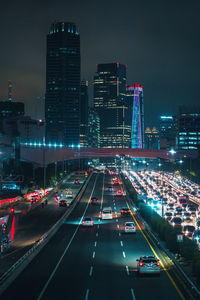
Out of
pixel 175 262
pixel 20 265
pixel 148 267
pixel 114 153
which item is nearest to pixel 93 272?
pixel 148 267

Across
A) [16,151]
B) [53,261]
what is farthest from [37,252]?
[16,151]

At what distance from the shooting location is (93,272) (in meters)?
26.8

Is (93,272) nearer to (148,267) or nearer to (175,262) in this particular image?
(148,267)

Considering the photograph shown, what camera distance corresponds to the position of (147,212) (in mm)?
53656

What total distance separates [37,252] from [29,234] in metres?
13.3

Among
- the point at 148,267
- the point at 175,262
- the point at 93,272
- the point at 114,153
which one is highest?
the point at 114,153

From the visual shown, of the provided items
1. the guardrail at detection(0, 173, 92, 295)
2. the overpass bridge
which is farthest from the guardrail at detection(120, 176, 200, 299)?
the overpass bridge

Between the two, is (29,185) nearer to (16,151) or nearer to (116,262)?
(16,151)

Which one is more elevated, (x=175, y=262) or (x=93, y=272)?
(x=175, y=262)

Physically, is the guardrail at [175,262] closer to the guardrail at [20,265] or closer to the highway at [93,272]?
the highway at [93,272]

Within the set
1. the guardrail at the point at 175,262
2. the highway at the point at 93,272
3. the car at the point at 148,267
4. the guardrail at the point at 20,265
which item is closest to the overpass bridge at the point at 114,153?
the guardrail at the point at 175,262

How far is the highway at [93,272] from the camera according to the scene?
70.8ft

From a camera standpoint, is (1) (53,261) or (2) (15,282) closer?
(2) (15,282)

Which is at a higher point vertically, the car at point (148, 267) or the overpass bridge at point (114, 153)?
the overpass bridge at point (114, 153)
